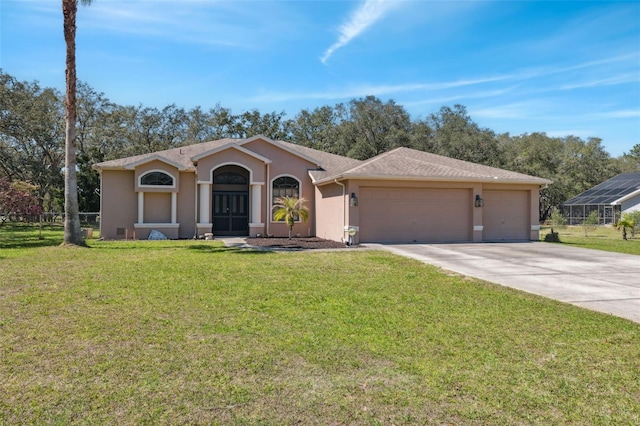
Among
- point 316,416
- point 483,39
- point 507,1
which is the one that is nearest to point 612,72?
point 483,39

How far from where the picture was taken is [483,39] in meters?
16.4

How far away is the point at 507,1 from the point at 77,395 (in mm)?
14177

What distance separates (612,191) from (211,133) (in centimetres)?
3688

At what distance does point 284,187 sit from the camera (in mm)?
20375

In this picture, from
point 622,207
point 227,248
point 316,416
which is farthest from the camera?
point 622,207

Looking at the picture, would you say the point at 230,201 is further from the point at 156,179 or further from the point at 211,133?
the point at 211,133

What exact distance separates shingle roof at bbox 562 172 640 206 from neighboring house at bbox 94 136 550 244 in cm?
2144

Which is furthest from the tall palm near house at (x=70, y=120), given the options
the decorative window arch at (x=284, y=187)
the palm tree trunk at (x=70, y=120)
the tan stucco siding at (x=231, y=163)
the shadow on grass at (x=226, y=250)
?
the decorative window arch at (x=284, y=187)

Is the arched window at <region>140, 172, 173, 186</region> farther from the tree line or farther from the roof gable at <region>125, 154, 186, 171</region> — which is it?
the tree line

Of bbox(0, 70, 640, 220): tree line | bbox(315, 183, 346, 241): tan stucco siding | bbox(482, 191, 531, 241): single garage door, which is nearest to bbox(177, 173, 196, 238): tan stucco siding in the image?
bbox(315, 183, 346, 241): tan stucco siding

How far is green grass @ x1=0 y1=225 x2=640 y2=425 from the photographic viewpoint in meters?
3.40

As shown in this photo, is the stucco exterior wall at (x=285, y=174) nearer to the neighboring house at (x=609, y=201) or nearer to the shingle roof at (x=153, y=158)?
the shingle roof at (x=153, y=158)

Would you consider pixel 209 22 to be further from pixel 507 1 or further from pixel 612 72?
pixel 612 72

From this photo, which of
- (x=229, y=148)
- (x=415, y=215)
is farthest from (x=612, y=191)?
(x=229, y=148)
